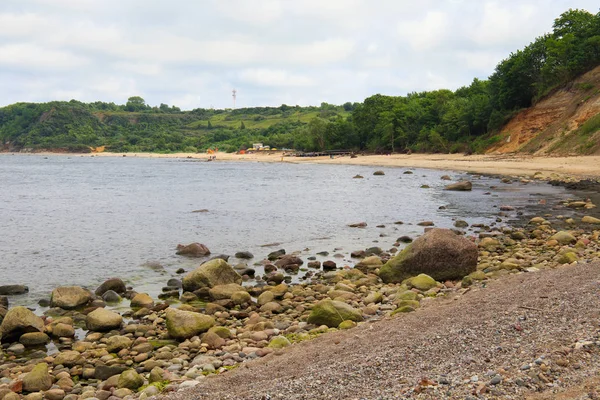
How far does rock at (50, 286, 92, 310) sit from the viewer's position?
12477mm

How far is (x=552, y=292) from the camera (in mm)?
8578

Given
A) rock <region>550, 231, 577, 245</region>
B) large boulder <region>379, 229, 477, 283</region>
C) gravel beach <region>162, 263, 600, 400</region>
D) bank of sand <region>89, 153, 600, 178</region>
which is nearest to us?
gravel beach <region>162, 263, 600, 400</region>

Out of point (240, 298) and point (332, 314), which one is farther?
point (240, 298)

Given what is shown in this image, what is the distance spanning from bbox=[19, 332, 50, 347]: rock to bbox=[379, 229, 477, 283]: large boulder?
27.9ft

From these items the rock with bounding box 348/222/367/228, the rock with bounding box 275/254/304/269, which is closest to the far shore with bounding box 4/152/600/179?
the rock with bounding box 348/222/367/228

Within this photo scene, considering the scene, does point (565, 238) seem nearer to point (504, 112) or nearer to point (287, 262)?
point (287, 262)

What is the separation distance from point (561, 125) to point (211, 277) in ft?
179

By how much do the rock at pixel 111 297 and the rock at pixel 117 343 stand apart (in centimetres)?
340

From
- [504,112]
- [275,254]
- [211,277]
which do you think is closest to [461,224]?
[275,254]

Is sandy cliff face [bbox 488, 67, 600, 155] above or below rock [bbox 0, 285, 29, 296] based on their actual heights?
above

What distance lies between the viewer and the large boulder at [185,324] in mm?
10164

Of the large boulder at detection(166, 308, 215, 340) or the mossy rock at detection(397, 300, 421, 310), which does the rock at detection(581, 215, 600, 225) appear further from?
the large boulder at detection(166, 308, 215, 340)

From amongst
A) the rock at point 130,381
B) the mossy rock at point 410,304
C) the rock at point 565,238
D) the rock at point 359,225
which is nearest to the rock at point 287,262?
the mossy rock at point 410,304

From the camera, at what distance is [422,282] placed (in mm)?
12547
